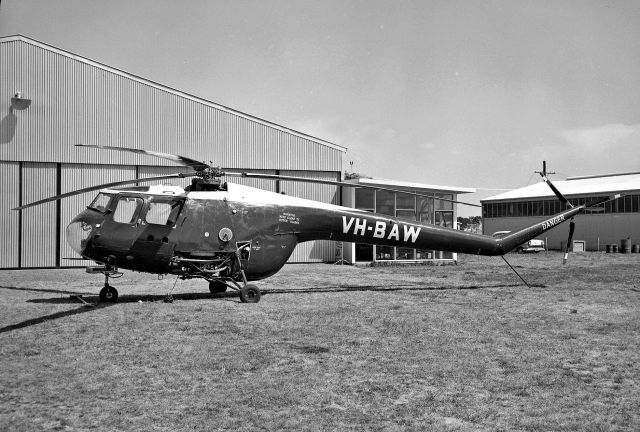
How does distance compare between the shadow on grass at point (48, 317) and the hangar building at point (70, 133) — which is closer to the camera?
the shadow on grass at point (48, 317)

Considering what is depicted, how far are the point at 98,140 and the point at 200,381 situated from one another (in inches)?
909

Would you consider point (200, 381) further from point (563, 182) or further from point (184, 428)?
point (563, 182)

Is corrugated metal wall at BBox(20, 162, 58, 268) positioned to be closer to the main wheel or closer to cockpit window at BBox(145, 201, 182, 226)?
the main wheel

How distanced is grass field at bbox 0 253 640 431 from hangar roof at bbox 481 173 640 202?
144ft

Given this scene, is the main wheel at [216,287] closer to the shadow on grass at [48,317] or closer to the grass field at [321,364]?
the grass field at [321,364]

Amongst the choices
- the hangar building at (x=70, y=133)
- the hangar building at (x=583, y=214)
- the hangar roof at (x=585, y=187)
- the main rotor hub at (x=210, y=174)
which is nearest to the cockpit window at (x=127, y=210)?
the main rotor hub at (x=210, y=174)

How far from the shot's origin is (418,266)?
97.9ft

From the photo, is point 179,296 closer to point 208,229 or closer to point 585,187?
point 208,229

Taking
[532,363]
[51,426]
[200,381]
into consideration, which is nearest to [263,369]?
[200,381]

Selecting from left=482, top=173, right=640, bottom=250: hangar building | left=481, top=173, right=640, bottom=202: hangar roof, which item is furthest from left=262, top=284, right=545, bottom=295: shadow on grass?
left=481, top=173, right=640, bottom=202: hangar roof

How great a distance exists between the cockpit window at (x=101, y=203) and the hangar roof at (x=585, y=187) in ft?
154

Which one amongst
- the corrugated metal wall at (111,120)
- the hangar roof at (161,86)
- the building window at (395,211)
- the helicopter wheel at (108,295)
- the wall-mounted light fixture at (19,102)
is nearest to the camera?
the helicopter wheel at (108,295)

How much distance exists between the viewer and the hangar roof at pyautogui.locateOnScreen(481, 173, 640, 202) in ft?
175

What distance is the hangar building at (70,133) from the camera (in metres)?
26.4
